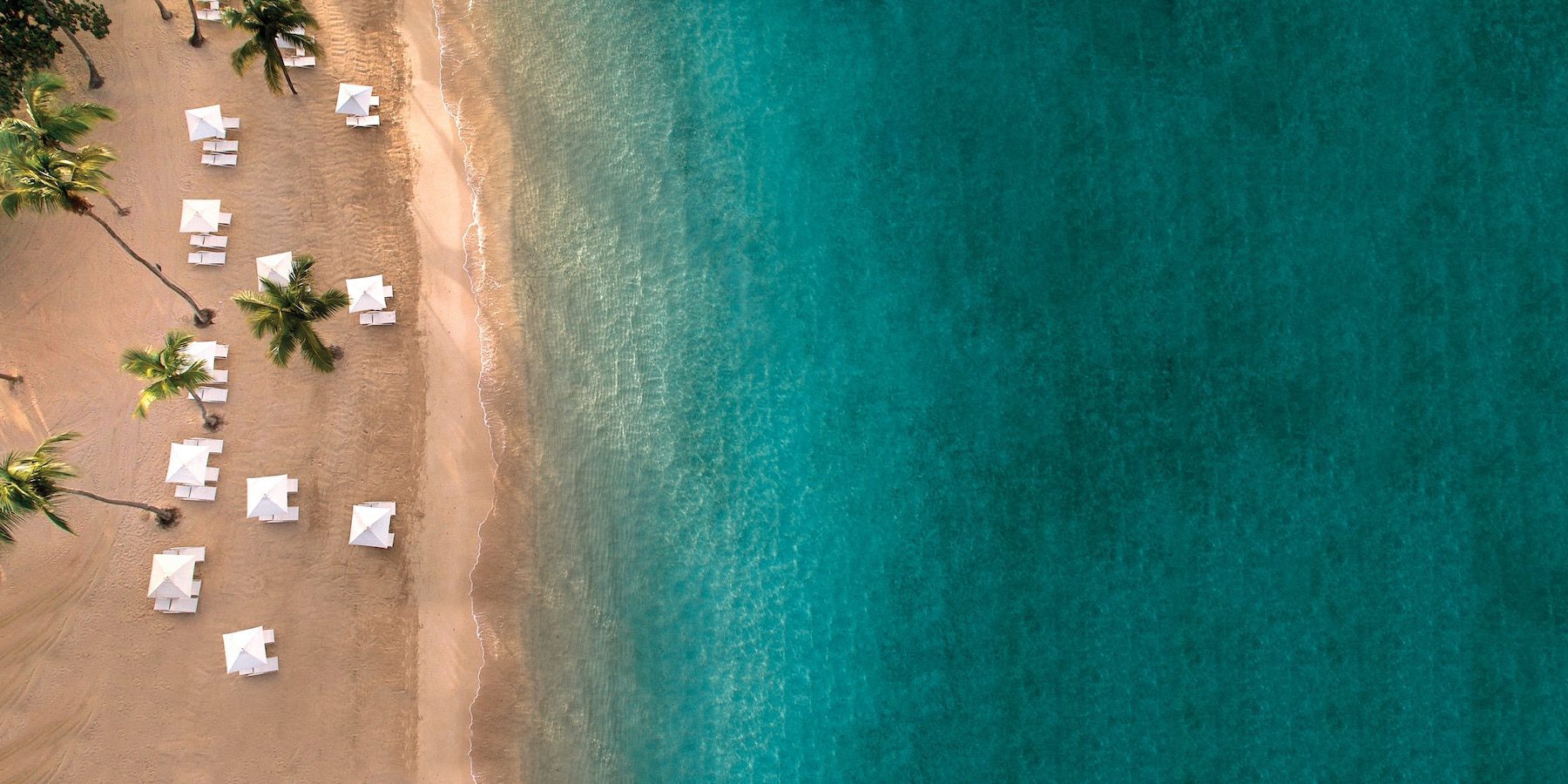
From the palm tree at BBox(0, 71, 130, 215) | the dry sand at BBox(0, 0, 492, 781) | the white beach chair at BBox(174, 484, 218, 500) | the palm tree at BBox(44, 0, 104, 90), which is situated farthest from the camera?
the palm tree at BBox(44, 0, 104, 90)

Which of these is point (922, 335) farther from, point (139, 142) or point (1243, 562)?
point (139, 142)

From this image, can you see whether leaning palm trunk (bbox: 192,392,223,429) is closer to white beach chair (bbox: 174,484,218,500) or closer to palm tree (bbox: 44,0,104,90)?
white beach chair (bbox: 174,484,218,500)

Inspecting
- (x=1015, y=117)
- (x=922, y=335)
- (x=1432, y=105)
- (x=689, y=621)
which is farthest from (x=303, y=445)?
(x=1432, y=105)

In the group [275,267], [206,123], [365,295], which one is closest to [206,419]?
[275,267]

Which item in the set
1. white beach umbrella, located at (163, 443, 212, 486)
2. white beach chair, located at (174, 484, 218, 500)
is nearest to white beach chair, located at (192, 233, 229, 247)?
white beach umbrella, located at (163, 443, 212, 486)

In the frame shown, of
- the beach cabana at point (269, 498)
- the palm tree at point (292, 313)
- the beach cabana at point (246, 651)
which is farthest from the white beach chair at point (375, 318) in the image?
the beach cabana at point (246, 651)

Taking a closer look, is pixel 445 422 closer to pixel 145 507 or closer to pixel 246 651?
pixel 246 651

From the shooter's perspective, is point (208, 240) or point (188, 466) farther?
point (208, 240)
